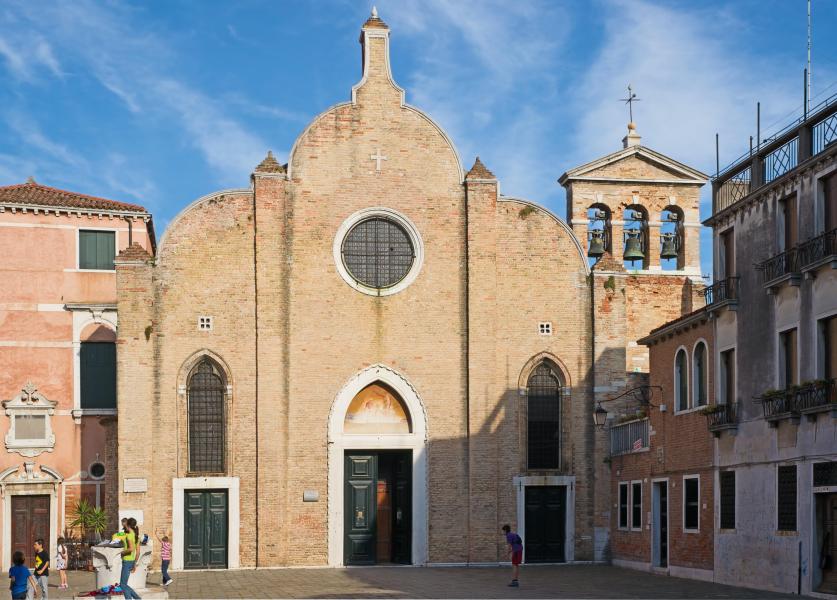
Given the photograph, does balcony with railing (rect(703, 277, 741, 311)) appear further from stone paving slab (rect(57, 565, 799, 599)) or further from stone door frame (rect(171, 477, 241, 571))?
→ stone door frame (rect(171, 477, 241, 571))

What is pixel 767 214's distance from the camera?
2398cm

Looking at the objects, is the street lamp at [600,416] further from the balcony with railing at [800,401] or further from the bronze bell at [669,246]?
the balcony with railing at [800,401]

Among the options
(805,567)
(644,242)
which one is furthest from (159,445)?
(805,567)

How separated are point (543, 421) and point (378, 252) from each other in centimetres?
629

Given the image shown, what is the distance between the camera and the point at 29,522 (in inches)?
1325

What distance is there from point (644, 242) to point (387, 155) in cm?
757

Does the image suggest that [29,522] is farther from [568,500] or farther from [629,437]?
[629,437]

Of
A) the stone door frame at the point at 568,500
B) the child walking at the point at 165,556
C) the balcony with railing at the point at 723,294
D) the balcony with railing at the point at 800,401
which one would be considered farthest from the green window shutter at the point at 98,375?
the balcony with railing at the point at 800,401

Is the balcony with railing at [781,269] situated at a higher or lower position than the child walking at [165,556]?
higher

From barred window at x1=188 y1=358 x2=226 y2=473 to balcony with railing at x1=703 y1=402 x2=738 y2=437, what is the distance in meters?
12.5

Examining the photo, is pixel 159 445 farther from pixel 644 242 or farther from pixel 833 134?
pixel 833 134

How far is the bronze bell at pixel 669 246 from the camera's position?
112 ft

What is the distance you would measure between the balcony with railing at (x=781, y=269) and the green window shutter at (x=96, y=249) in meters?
19.3

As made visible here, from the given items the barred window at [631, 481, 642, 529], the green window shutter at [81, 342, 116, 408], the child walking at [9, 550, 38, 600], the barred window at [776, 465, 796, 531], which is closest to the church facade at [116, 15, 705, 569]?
the barred window at [631, 481, 642, 529]
